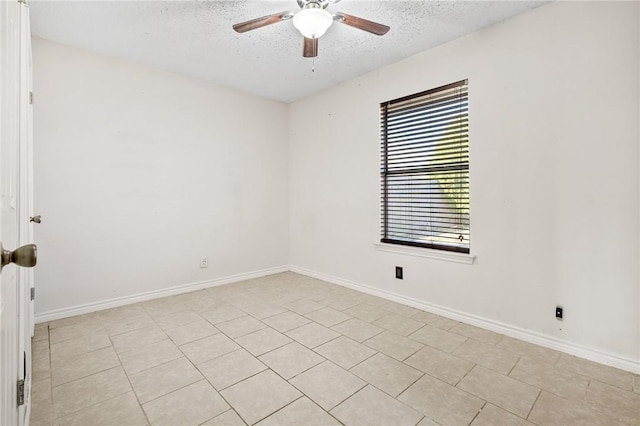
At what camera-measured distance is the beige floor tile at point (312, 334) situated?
2389mm

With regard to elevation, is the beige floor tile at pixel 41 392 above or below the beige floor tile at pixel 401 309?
below

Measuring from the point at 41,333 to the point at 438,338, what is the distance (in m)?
3.17

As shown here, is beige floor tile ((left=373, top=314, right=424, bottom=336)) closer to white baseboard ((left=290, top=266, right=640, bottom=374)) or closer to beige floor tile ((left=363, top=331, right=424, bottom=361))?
beige floor tile ((left=363, top=331, right=424, bottom=361))

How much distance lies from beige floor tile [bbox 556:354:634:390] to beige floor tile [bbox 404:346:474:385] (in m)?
0.64

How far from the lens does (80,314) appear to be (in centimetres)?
294

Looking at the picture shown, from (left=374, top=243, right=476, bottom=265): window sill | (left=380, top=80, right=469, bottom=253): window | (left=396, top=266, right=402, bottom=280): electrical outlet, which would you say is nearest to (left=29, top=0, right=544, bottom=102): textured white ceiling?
(left=380, top=80, right=469, bottom=253): window

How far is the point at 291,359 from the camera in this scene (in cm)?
214

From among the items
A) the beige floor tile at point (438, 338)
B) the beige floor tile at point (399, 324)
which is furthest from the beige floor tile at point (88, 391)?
the beige floor tile at point (438, 338)

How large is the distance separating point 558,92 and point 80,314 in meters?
4.40

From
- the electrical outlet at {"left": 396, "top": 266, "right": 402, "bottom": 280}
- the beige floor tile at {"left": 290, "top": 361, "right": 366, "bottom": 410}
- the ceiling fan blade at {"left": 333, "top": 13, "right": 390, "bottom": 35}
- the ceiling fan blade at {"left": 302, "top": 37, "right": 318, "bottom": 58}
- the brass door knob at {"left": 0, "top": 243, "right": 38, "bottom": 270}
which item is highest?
the ceiling fan blade at {"left": 333, "top": 13, "right": 390, "bottom": 35}

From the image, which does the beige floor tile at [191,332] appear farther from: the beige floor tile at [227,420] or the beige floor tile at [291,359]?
the beige floor tile at [227,420]

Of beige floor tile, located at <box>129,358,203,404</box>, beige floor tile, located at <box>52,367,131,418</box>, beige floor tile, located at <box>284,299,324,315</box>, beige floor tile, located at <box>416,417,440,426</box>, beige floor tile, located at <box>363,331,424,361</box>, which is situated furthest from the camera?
beige floor tile, located at <box>284,299,324,315</box>

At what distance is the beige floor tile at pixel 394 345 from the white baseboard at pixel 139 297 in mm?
2223

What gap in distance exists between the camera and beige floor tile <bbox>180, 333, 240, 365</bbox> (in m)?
2.17
